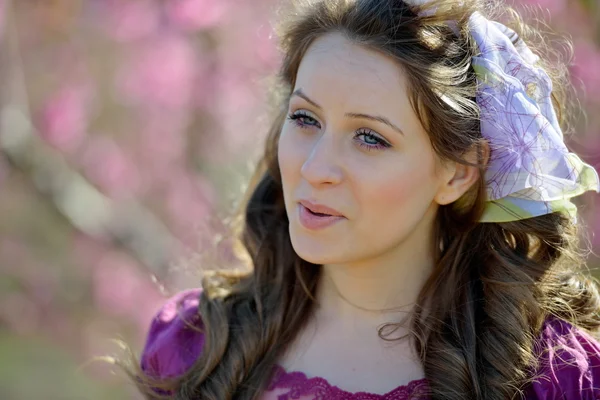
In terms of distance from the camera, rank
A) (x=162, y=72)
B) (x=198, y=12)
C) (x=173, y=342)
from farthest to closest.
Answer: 1. (x=162, y=72)
2. (x=198, y=12)
3. (x=173, y=342)

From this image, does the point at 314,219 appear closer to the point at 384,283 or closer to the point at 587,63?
the point at 384,283

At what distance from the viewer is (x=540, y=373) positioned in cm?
202

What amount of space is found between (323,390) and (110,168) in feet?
7.53

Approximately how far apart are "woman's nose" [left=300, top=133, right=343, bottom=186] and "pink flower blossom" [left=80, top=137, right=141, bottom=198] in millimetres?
2204

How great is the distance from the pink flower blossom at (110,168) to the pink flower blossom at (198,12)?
2.47 ft

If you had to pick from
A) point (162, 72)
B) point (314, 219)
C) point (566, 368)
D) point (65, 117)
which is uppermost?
point (314, 219)

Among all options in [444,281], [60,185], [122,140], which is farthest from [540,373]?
[122,140]

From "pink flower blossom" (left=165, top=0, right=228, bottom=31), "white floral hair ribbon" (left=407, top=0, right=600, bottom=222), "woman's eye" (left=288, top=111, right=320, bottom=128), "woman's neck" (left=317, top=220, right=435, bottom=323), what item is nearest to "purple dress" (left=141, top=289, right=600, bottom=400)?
"woman's neck" (left=317, top=220, right=435, bottom=323)

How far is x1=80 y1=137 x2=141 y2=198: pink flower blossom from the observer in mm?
4043

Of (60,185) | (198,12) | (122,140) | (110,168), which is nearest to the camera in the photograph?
(60,185)

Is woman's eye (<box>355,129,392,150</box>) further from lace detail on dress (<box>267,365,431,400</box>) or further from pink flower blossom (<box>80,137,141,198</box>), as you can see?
pink flower blossom (<box>80,137,141,198</box>)

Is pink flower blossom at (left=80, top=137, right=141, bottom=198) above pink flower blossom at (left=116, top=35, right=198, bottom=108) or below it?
below

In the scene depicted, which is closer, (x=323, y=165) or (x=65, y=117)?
(x=323, y=165)

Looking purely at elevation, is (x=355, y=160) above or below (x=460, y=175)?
above
